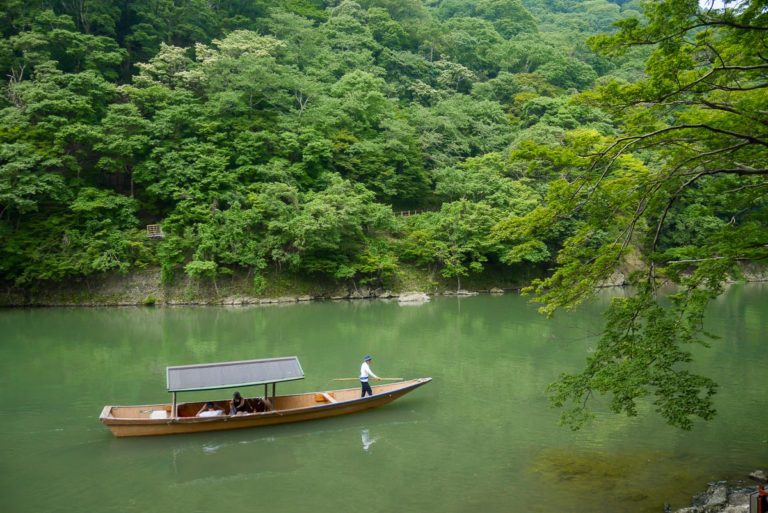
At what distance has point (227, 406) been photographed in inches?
440

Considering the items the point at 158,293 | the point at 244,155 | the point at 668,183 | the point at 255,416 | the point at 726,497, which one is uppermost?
the point at 244,155

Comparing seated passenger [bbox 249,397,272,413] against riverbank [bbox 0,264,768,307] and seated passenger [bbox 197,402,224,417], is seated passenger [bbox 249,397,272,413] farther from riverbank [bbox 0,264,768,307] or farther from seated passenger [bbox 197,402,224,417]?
riverbank [bbox 0,264,768,307]

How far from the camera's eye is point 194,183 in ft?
Result: 98.6

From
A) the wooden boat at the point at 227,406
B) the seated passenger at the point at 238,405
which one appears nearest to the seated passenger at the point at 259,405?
the wooden boat at the point at 227,406

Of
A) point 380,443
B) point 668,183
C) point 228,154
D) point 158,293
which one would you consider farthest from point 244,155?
point 668,183

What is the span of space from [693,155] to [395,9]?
181ft

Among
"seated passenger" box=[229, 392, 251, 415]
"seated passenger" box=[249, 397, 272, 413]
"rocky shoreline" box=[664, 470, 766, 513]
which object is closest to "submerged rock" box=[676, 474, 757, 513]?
"rocky shoreline" box=[664, 470, 766, 513]

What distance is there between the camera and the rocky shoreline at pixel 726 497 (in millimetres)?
6758

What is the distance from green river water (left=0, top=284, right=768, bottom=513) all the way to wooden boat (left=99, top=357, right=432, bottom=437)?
206mm

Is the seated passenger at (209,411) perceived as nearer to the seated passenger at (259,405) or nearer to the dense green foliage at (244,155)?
the seated passenger at (259,405)

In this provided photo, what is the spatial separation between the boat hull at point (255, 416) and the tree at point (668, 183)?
468 cm

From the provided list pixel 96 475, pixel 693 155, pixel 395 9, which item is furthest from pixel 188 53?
pixel 693 155

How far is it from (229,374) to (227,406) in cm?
79

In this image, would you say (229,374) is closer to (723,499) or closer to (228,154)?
(723,499)
